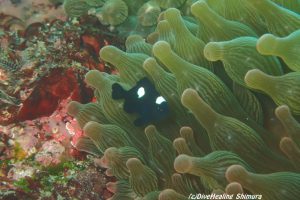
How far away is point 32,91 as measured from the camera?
3865 mm

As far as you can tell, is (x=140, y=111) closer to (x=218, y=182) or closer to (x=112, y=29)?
(x=218, y=182)

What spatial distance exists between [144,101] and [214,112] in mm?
889

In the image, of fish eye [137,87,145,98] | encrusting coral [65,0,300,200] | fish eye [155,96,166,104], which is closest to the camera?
encrusting coral [65,0,300,200]

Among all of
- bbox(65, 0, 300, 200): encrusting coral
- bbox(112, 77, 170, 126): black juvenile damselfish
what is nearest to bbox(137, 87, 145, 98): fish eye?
bbox(112, 77, 170, 126): black juvenile damselfish

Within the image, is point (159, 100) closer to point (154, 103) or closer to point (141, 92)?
point (154, 103)

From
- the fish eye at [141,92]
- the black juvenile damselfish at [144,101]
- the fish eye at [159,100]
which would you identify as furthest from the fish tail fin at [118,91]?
the fish eye at [159,100]

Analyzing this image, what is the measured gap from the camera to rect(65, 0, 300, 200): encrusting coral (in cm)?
200

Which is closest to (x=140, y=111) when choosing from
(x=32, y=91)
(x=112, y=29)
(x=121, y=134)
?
(x=121, y=134)

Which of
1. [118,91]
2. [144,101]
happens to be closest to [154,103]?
[144,101]

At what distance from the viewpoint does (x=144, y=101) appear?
116 inches

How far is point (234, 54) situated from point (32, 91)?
2.39 metres

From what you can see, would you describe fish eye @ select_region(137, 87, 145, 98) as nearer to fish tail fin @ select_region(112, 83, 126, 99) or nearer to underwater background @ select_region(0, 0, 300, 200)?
underwater background @ select_region(0, 0, 300, 200)

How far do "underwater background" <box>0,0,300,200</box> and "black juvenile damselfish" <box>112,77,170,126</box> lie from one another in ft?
0.04

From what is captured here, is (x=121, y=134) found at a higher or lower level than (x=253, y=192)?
lower
